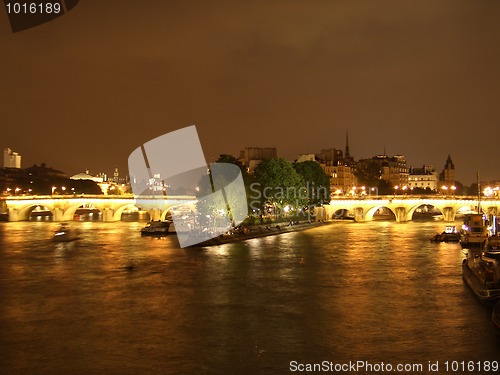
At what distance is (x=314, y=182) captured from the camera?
75.9 meters

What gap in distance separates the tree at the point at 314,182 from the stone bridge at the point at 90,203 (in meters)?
15.2

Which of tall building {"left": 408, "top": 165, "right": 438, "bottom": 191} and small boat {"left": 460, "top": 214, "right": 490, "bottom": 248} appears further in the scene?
tall building {"left": 408, "top": 165, "right": 438, "bottom": 191}

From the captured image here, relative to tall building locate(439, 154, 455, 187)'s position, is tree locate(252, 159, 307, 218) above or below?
below

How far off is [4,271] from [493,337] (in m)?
24.3

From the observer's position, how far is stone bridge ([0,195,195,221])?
3120 inches

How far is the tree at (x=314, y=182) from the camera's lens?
73562mm

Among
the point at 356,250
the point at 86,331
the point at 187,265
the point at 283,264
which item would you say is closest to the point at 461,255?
the point at 356,250

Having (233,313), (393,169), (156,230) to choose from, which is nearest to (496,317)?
(233,313)

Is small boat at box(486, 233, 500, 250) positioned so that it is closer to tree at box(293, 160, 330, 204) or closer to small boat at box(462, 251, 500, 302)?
small boat at box(462, 251, 500, 302)

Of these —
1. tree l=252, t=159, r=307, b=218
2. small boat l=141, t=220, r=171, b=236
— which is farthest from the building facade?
small boat l=141, t=220, r=171, b=236

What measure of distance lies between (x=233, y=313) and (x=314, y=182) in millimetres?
55271

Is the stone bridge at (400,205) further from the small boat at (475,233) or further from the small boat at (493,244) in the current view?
the small boat at (493,244)

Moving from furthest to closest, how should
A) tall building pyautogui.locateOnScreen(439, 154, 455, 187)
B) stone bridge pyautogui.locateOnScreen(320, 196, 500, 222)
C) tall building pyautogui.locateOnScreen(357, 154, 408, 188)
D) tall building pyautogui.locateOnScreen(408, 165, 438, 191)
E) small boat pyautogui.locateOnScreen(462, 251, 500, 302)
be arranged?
tall building pyautogui.locateOnScreen(439, 154, 455, 187) < tall building pyautogui.locateOnScreen(408, 165, 438, 191) < tall building pyautogui.locateOnScreen(357, 154, 408, 188) < stone bridge pyautogui.locateOnScreen(320, 196, 500, 222) < small boat pyautogui.locateOnScreen(462, 251, 500, 302)

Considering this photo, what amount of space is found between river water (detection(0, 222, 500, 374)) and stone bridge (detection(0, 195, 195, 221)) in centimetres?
4002
